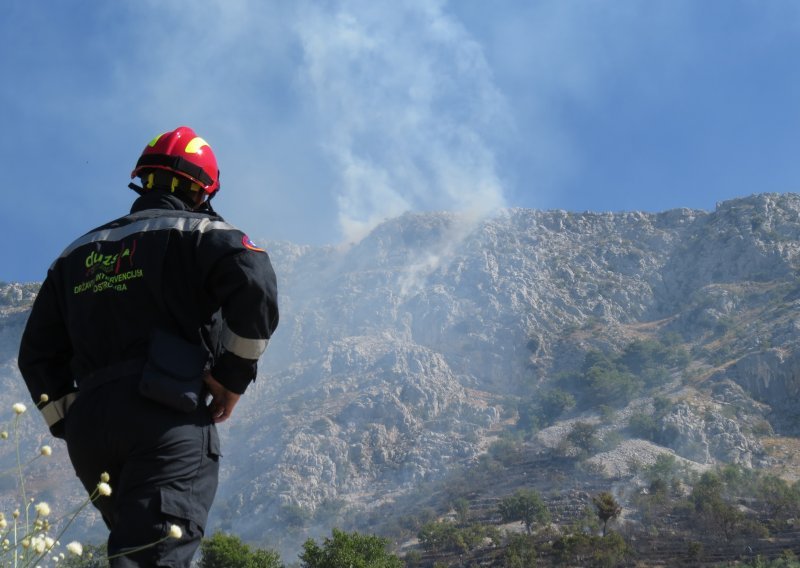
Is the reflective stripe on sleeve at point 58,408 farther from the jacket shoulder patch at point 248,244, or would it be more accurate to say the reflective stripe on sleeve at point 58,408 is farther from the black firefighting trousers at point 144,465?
the jacket shoulder patch at point 248,244

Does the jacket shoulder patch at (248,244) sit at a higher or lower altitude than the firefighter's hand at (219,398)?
higher

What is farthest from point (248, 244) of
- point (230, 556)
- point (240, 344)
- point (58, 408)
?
point (230, 556)

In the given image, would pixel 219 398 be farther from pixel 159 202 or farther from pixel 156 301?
pixel 159 202

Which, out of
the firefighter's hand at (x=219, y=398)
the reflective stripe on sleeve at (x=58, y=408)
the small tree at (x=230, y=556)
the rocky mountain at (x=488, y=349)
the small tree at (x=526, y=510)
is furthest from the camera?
the rocky mountain at (x=488, y=349)

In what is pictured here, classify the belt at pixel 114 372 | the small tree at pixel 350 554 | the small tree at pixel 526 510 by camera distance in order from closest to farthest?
1. the belt at pixel 114 372
2. the small tree at pixel 350 554
3. the small tree at pixel 526 510

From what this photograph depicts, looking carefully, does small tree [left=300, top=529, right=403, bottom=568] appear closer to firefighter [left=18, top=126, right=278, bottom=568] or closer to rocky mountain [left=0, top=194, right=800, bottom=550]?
firefighter [left=18, top=126, right=278, bottom=568]

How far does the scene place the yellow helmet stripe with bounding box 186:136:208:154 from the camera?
2814 millimetres

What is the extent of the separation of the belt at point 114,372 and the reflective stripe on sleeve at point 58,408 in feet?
0.78

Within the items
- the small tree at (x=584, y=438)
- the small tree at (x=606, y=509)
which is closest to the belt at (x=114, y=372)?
the small tree at (x=606, y=509)

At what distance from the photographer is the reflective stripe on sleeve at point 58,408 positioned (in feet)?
8.52

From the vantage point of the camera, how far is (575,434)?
63.7 metres

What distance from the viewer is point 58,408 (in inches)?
103

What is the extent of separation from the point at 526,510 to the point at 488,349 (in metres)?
49.0

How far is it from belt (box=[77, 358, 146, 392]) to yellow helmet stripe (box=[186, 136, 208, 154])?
884 mm
